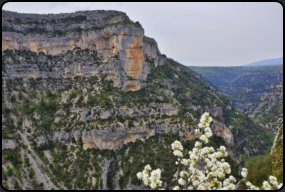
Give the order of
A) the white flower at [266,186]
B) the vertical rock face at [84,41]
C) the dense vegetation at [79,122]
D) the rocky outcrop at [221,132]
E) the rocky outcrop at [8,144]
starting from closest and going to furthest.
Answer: the white flower at [266,186]
the rocky outcrop at [8,144]
the dense vegetation at [79,122]
the vertical rock face at [84,41]
the rocky outcrop at [221,132]

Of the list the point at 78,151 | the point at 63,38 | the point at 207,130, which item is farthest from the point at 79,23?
the point at 207,130

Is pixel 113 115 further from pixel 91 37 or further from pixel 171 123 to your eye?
pixel 91 37

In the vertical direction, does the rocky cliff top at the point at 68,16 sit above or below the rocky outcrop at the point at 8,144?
above

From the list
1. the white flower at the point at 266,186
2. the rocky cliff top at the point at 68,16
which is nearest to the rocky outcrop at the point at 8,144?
the rocky cliff top at the point at 68,16

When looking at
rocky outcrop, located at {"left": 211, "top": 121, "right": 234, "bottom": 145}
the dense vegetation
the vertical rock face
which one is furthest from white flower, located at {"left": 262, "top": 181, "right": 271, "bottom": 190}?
rocky outcrop, located at {"left": 211, "top": 121, "right": 234, "bottom": 145}

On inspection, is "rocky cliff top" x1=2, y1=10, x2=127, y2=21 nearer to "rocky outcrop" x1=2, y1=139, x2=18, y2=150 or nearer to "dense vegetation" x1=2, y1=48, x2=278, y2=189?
"dense vegetation" x1=2, y1=48, x2=278, y2=189

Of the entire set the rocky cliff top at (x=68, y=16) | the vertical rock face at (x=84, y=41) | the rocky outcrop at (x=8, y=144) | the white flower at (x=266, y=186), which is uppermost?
the rocky cliff top at (x=68, y=16)

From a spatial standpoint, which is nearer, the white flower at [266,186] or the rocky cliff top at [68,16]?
the white flower at [266,186]

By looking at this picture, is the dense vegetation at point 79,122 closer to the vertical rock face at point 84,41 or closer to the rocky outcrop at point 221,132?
the vertical rock face at point 84,41

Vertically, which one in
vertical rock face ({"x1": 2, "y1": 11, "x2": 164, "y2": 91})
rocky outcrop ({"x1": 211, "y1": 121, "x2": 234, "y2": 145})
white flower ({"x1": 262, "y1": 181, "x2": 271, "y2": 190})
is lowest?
rocky outcrop ({"x1": 211, "y1": 121, "x2": 234, "y2": 145})
